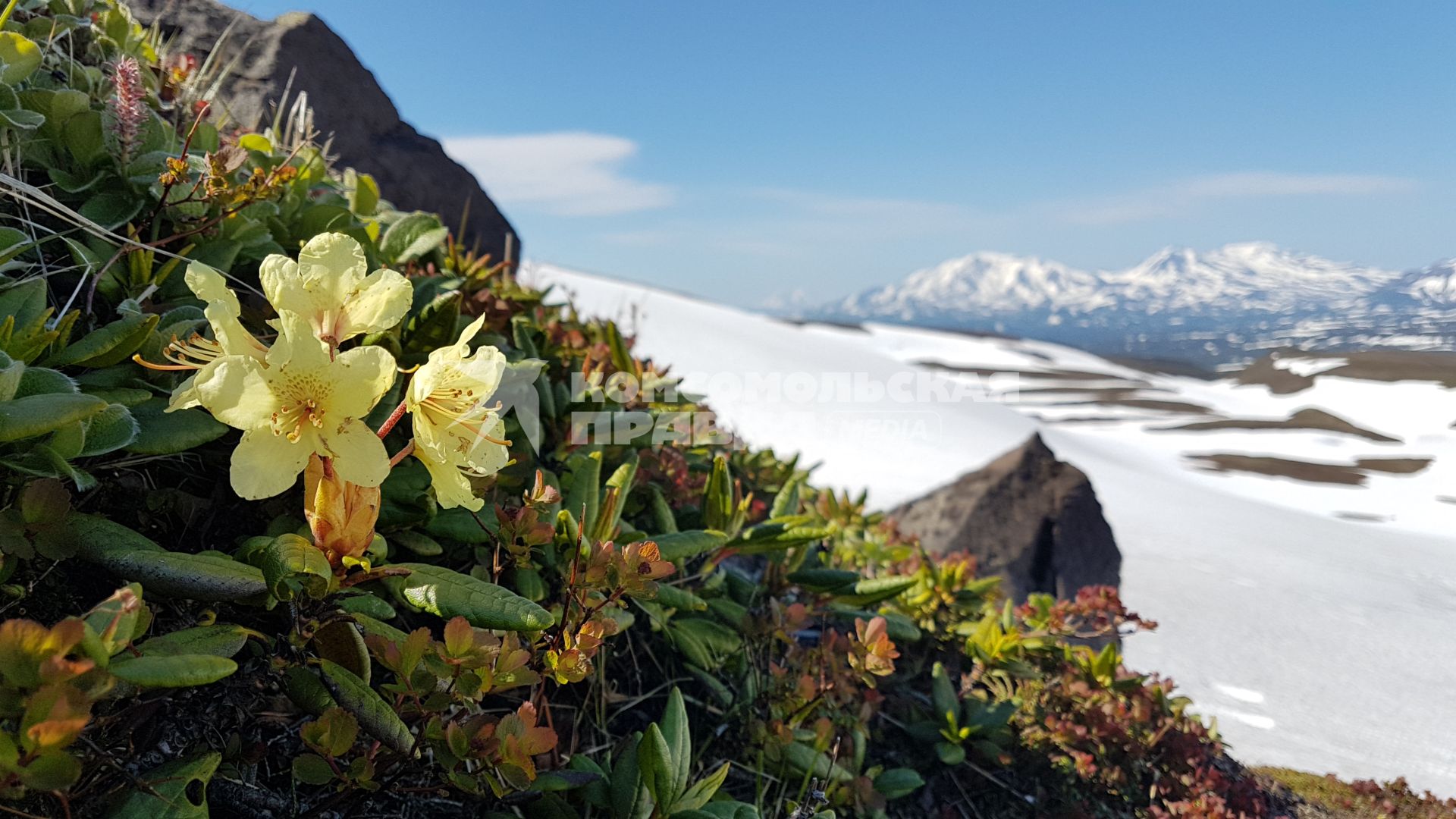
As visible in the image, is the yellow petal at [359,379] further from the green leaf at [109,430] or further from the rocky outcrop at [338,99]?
the rocky outcrop at [338,99]

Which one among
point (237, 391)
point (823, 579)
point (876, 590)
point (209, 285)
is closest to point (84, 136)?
point (209, 285)

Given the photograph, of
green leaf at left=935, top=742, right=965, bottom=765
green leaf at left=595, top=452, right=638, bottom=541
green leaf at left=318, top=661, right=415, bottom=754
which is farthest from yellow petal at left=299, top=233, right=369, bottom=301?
green leaf at left=935, top=742, right=965, bottom=765

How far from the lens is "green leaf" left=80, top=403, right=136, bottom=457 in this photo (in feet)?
3.49

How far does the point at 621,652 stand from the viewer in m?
1.74

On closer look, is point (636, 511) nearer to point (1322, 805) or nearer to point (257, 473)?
point (257, 473)

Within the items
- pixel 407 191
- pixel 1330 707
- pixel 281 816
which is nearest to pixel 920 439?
pixel 1330 707

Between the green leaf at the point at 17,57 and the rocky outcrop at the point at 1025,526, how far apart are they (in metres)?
4.55

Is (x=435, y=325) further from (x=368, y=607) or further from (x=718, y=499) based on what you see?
(x=718, y=499)

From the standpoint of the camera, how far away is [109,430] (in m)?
1.08

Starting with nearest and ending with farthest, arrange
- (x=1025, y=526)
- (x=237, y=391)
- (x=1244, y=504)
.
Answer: (x=237, y=391) → (x=1025, y=526) → (x=1244, y=504)

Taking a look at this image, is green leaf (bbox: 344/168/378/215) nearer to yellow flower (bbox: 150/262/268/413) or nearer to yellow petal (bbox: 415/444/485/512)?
yellow flower (bbox: 150/262/268/413)

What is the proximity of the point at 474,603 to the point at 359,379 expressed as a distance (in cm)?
40

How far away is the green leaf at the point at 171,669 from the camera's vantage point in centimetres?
82

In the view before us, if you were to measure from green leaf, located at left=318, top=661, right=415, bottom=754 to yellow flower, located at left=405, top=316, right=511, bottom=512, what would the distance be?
12.6 inches
